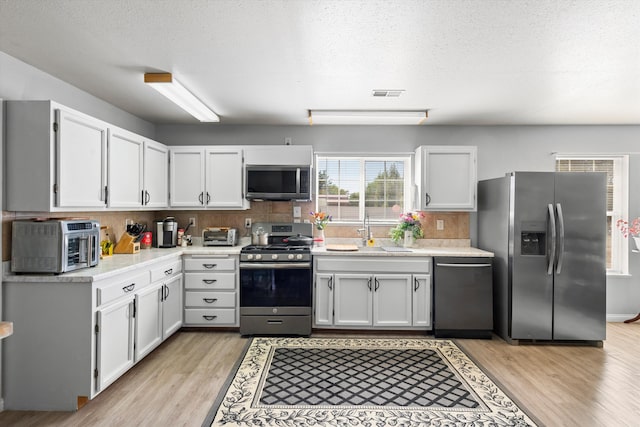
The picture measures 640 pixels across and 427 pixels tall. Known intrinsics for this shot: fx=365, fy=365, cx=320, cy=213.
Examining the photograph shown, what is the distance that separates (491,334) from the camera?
3762mm

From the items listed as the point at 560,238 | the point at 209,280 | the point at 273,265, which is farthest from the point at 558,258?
the point at 209,280

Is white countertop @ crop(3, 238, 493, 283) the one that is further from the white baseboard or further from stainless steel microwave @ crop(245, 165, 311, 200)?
the white baseboard

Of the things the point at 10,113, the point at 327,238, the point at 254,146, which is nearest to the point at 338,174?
the point at 327,238

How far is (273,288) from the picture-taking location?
3.76 m

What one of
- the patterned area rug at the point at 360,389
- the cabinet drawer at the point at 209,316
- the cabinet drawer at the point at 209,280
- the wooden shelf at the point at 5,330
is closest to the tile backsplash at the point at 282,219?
the cabinet drawer at the point at 209,280

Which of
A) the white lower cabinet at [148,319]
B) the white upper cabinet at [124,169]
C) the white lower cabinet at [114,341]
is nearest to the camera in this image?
the white lower cabinet at [114,341]

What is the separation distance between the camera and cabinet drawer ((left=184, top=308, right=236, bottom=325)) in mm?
3818

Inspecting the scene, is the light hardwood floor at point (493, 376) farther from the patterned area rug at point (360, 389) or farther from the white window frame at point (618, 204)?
the white window frame at point (618, 204)

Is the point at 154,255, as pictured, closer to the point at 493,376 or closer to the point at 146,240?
the point at 146,240

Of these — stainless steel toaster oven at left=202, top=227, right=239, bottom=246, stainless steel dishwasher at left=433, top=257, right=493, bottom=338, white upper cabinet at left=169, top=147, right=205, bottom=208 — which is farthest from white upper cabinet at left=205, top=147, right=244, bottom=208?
stainless steel dishwasher at left=433, top=257, right=493, bottom=338

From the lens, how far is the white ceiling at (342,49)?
189cm

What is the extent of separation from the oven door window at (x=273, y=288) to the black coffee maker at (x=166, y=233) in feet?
3.28

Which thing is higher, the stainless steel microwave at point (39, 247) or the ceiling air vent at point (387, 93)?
the ceiling air vent at point (387, 93)

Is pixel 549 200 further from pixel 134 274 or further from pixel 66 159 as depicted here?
pixel 66 159
